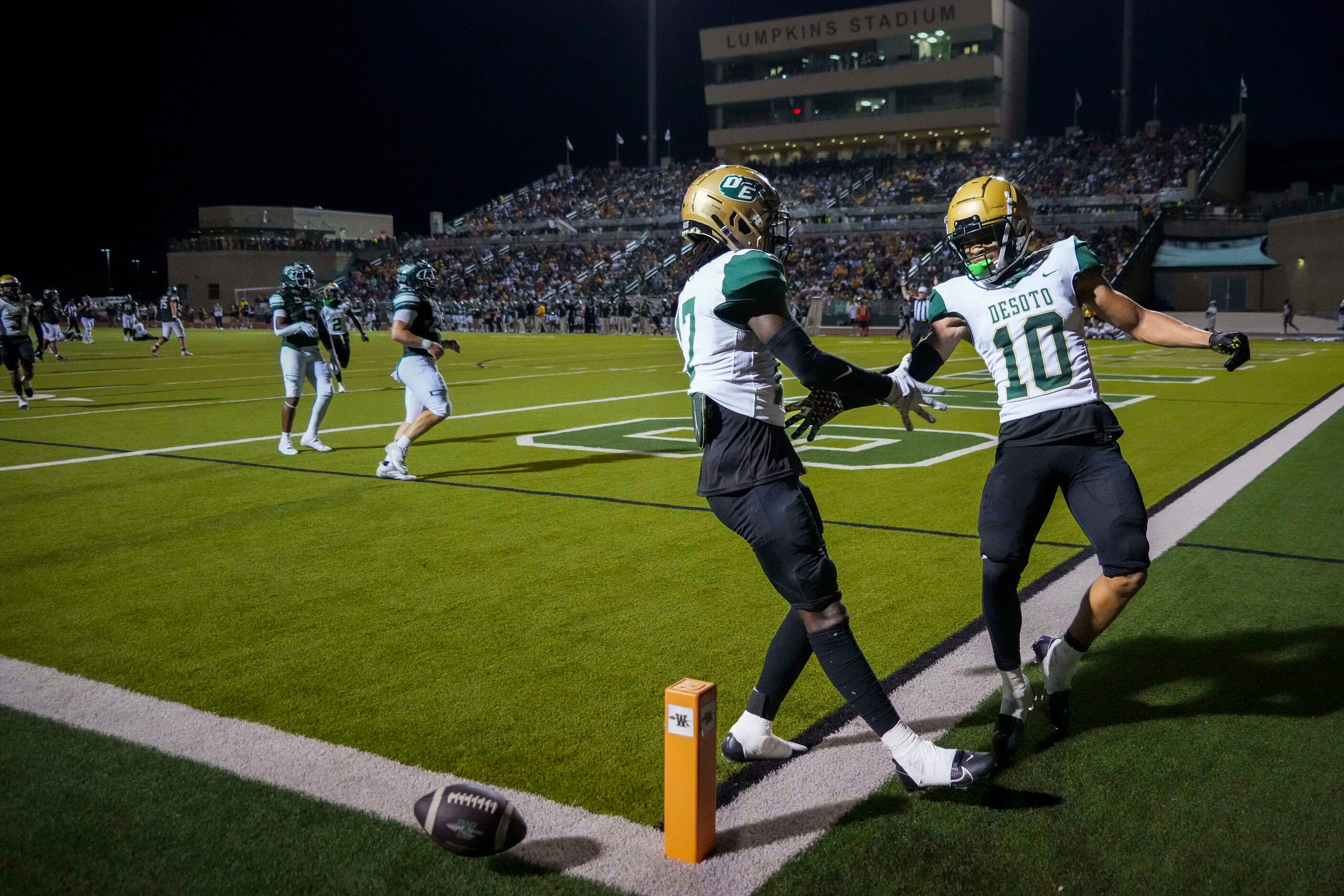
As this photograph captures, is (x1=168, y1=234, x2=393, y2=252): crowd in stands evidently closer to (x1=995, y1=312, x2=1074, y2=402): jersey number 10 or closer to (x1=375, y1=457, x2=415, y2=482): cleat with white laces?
(x1=375, y1=457, x2=415, y2=482): cleat with white laces

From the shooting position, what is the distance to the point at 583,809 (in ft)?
9.72

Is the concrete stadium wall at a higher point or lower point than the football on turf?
higher

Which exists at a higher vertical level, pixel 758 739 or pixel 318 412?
pixel 318 412

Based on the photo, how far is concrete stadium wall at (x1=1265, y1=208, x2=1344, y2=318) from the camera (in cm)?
4466

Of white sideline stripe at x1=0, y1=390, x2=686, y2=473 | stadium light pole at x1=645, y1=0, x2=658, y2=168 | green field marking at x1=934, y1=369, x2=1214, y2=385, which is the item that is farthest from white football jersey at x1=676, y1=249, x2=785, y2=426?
stadium light pole at x1=645, y1=0, x2=658, y2=168

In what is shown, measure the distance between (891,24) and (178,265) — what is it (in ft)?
185

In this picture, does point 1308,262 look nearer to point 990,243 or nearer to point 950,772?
point 990,243

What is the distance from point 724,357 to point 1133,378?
1789cm

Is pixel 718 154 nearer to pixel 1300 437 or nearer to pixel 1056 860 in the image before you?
pixel 1300 437

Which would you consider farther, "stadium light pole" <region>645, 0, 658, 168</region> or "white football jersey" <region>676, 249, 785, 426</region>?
"stadium light pole" <region>645, 0, 658, 168</region>

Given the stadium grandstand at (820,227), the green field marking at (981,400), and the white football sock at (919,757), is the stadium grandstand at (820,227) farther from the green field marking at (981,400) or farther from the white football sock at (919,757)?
the white football sock at (919,757)

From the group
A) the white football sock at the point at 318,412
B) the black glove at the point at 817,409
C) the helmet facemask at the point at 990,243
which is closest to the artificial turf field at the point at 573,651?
the white football sock at the point at 318,412

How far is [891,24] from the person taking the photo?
224 feet

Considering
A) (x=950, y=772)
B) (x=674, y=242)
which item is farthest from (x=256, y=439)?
(x=674, y=242)
